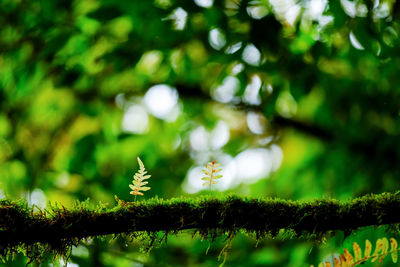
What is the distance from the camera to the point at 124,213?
126cm

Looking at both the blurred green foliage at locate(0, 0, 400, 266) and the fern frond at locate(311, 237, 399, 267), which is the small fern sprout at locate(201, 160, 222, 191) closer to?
the fern frond at locate(311, 237, 399, 267)

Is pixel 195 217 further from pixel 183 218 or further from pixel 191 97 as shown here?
pixel 191 97

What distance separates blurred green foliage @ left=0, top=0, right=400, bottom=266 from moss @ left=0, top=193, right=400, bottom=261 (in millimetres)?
1084

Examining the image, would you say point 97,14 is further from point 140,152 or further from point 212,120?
point 212,120

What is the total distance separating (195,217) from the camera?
1259 mm

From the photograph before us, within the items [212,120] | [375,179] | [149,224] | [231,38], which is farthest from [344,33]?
[149,224]

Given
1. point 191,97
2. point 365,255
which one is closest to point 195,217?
point 365,255

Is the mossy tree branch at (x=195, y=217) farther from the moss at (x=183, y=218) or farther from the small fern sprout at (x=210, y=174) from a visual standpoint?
the small fern sprout at (x=210, y=174)

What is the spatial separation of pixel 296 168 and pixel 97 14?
7.06 feet

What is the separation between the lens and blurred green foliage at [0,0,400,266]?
113 inches

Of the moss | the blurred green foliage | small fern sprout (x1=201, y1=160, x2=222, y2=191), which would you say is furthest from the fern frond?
the blurred green foliage

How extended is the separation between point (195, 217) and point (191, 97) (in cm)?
325

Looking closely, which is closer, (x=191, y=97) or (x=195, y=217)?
(x=195, y=217)

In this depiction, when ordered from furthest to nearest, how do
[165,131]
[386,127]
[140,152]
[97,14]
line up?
1. [165,131]
2. [140,152]
3. [386,127]
4. [97,14]
